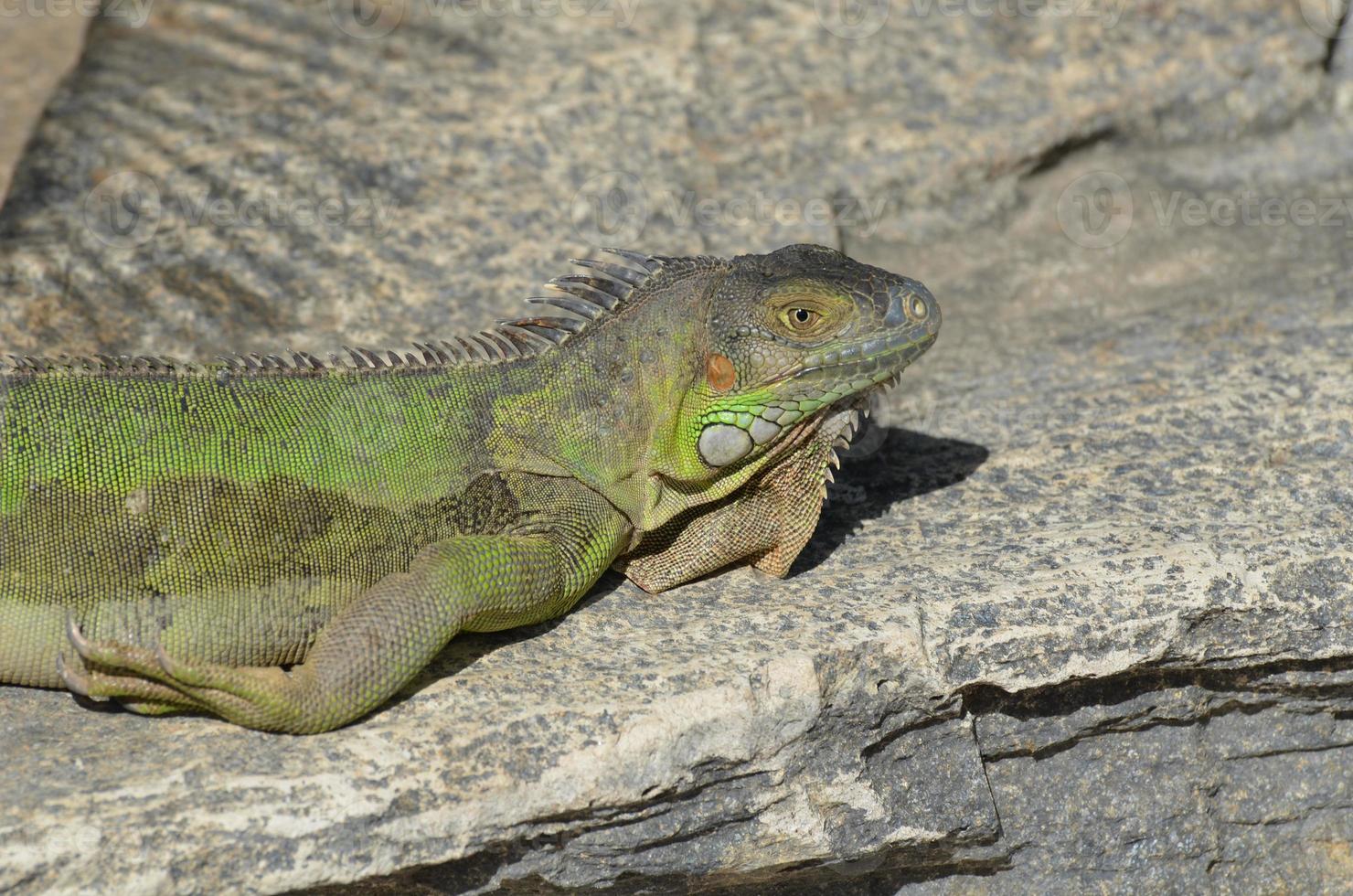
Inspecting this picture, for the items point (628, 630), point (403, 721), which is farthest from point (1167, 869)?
point (403, 721)

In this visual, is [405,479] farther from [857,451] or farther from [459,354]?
[857,451]

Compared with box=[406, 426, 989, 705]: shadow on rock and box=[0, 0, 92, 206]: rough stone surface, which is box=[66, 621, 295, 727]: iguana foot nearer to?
box=[406, 426, 989, 705]: shadow on rock

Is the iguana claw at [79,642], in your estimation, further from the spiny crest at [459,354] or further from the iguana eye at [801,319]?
the iguana eye at [801,319]

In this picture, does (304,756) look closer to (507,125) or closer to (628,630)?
(628,630)

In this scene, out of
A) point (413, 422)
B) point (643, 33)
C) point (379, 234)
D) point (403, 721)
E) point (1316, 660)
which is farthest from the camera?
point (643, 33)

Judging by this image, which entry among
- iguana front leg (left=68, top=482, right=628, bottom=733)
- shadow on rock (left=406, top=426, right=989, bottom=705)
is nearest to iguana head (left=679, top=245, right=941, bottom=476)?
iguana front leg (left=68, top=482, right=628, bottom=733)

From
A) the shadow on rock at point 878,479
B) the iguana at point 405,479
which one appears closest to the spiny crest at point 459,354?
the iguana at point 405,479

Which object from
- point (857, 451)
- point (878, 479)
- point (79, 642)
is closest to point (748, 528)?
point (878, 479)
